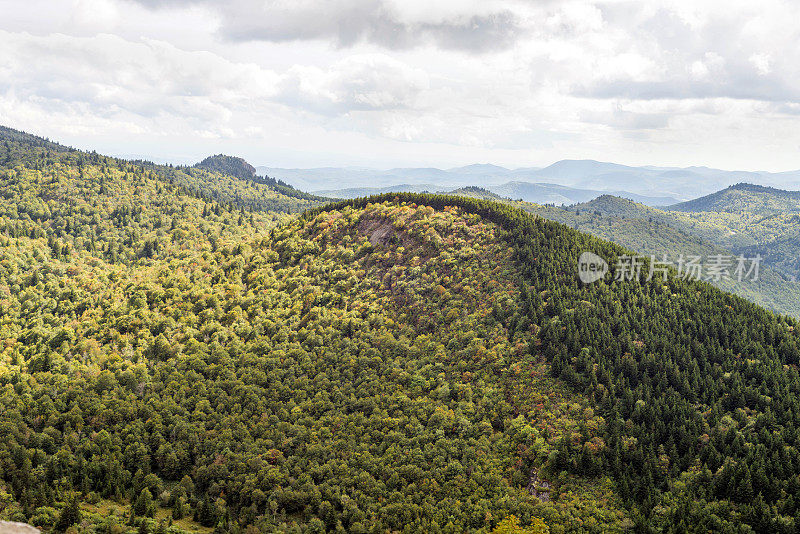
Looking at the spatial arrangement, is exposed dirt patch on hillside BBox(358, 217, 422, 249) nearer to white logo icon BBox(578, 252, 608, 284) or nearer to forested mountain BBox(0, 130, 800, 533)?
forested mountain BBox(0, 130, 800, 533)

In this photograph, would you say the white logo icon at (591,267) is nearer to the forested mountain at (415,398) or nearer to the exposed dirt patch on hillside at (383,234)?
the forested mountain at (415,398)

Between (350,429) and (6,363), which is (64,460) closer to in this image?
(350,429)

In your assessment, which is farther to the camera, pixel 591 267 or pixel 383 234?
pixel 383 234

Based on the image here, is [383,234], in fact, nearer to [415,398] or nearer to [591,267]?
[591,267]

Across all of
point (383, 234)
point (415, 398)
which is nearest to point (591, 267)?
point (415, 398)

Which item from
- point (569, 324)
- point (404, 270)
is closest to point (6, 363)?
point (404, 270)

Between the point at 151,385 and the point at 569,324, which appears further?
the point at 151,385
